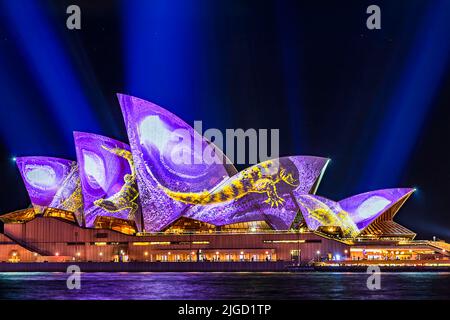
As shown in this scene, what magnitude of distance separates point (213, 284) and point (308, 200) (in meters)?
23.5

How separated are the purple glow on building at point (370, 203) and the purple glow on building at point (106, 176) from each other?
20.0 meters

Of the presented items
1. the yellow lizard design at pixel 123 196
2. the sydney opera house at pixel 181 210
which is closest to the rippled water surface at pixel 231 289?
the sydney opera house at pixel 181 210

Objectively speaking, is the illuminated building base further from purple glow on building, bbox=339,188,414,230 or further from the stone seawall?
purple glow on building, bbox=339,188,414,230

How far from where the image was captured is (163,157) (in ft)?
252

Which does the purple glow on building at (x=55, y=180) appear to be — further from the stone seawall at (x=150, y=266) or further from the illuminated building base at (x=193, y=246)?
the stone seawall at (x=150, y=266)

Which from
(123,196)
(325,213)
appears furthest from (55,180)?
(325,213)

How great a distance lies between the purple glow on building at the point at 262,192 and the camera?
76.4 m

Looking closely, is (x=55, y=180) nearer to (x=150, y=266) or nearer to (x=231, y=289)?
(x=150, y=266)

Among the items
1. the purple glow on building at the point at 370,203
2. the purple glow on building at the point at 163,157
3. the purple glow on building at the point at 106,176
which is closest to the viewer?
the purple glow on building at the point at 163,157

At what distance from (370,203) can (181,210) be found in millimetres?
17319

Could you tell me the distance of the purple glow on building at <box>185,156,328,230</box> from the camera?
251 ft

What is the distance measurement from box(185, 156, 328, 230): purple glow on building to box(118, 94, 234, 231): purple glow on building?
1567mm
